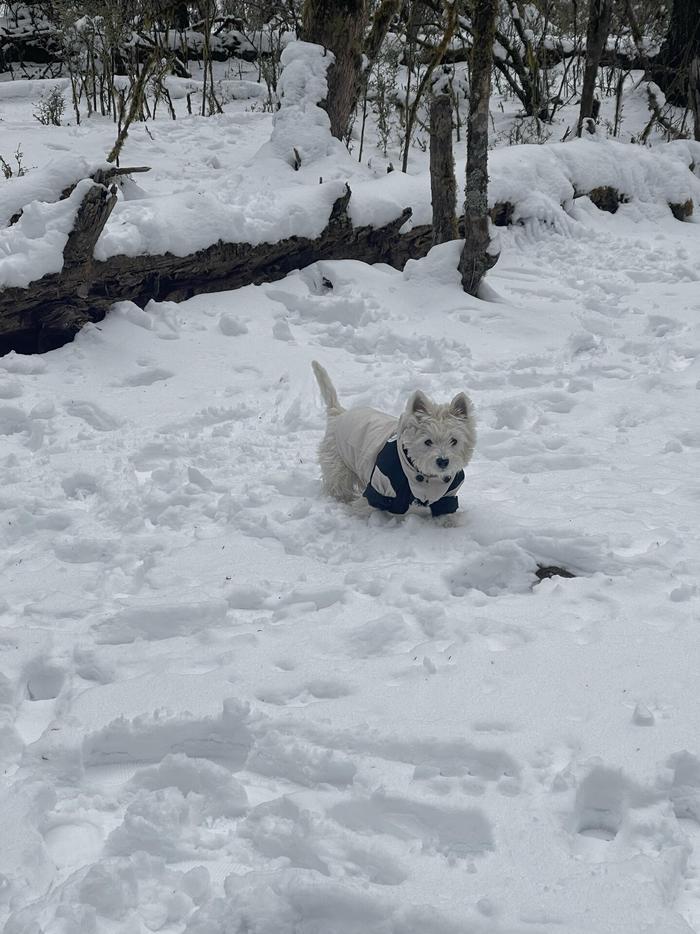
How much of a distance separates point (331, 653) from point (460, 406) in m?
1.74

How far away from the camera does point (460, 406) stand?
15.2ft

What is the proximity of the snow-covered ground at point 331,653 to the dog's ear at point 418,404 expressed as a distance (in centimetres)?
62

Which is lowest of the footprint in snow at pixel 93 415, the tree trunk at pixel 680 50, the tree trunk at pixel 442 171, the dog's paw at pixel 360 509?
the dog's paw at pixel 360 509

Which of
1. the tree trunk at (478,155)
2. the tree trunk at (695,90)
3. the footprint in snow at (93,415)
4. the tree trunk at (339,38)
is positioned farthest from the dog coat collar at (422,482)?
the tree trunk at (695,90)

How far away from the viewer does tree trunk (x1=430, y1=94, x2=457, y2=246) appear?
854cm

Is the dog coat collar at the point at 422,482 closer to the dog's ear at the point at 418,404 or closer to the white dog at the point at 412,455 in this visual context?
the white dog at the point at 412,455

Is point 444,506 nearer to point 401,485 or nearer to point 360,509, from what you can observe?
point 401,485

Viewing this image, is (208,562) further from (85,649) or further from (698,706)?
(698,706)

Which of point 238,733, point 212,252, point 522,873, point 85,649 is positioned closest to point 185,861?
point 238,733

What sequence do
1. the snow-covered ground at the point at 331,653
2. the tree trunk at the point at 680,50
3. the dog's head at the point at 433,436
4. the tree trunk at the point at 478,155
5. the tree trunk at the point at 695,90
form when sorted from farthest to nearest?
1. the tree trunk at the point at 680,50
2. the tree trunk at the point at 695,90
3. the tree trunk at the point at 478,155
4. the dog's head at the point at 433,436
5. the snow-covered ground at the point at 331,653

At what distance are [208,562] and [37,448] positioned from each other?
1.89 meters

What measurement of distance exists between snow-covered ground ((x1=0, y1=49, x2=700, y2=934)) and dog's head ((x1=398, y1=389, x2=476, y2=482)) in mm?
365

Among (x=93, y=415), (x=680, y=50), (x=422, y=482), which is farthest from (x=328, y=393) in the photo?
(x=680, y=50)

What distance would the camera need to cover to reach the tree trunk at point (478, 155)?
7883 millimetres
